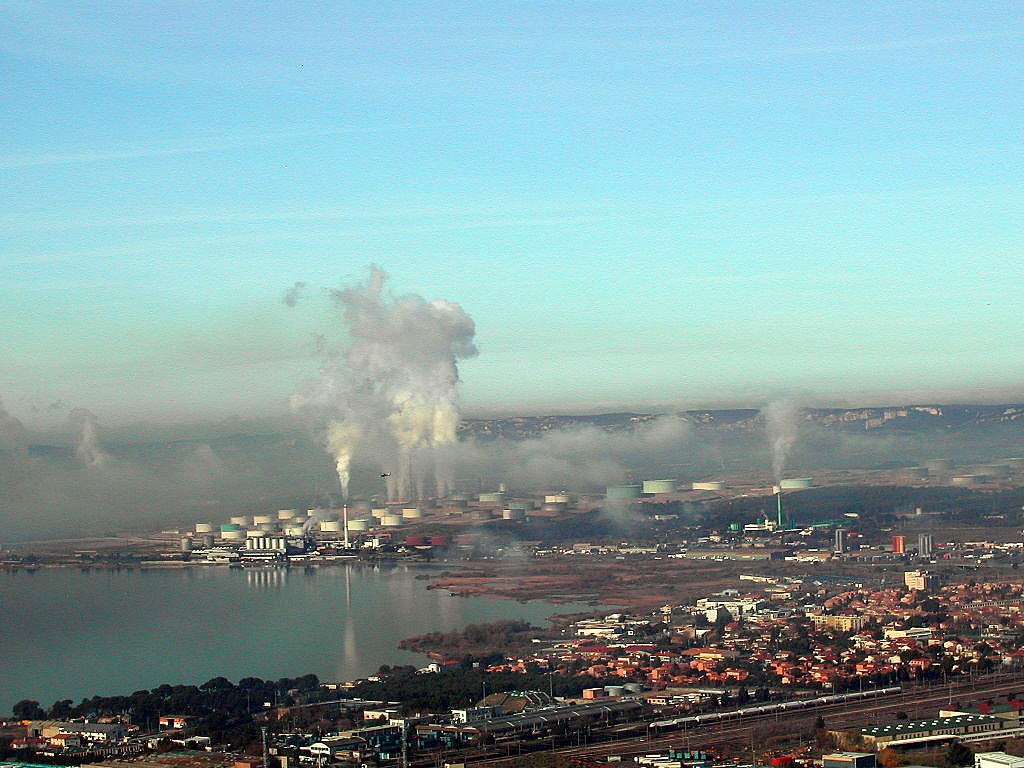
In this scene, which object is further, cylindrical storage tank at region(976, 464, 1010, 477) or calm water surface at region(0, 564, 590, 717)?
cylindrical storage tank at region(976, 464, 1010, 477)

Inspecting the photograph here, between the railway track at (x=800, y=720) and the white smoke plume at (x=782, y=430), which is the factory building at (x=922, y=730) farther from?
the white smoke plume at (x=782, y=430)

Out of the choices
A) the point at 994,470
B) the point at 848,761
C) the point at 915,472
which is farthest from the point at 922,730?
the point at 915,472

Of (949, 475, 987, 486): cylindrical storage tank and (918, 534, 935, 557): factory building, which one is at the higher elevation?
(949, 475, 987, 486): cylindrical storage tank

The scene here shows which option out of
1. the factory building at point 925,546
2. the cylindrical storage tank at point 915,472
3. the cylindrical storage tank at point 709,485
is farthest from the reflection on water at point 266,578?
the cylindrical storage tank at point 915,472

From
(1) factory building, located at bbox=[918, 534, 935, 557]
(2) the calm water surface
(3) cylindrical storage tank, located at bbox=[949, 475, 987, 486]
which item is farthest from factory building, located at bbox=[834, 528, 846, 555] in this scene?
(3) cylindrical storage tank, located at bbox=[949, 475, 987, 486]

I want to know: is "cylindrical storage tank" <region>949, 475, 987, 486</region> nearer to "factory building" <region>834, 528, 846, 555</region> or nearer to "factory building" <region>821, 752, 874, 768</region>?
"factory building" <region>834, 528, 846, 555</region>

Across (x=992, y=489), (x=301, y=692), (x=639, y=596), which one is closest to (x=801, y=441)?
(x=992, y=489)
